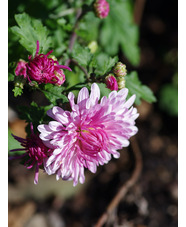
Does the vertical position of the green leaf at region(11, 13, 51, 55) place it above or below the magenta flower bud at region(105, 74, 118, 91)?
above

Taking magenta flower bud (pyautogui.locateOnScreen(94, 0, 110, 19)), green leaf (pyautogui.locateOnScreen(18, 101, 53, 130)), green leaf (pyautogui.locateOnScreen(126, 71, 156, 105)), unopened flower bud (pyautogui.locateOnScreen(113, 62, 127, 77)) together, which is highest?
magenta flower bud (pyautogui.locateOnScreen(94, 0, 110, 19))

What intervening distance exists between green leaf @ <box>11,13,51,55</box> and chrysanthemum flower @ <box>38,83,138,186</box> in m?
0.32

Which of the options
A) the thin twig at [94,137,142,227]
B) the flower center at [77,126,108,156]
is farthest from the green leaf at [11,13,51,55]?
the thin twig at [94,137,142,227]

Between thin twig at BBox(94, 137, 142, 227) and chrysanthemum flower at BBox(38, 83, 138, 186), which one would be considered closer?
chrysanthemum flower at BBox(38, 83, 138, 186)

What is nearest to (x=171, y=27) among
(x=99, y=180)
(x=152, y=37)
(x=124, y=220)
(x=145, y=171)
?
(x=152, y=37)

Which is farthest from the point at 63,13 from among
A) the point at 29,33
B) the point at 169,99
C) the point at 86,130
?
the point at 169,99

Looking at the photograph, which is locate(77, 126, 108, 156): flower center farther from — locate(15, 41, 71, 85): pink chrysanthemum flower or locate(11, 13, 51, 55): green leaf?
locate(11, 13, 51, 55): green leaf

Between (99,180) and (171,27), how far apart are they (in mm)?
1650

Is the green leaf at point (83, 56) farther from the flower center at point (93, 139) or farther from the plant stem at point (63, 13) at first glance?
the plant stem at point (63, 13)

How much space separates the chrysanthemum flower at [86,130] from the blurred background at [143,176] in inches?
44.3

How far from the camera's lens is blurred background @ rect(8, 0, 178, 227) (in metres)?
2.37

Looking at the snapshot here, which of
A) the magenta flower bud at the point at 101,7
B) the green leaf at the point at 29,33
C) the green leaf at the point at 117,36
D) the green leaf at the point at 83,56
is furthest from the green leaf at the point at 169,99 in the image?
the green leaf at the point at 29,33

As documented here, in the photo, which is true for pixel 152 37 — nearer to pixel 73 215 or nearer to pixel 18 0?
pixel 18 0

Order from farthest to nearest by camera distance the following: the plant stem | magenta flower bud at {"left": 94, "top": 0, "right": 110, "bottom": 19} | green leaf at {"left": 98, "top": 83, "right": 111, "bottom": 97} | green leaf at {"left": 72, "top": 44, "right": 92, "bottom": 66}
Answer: the plant stem, magenta flower bud at {"left": 94, "top": 0, "right": 110, "bottom": 19}, green leaf at {"left": 72, "top": 44, "right": 92, "bottom": 66}, green leaf at {"left": 98, "top": 83, "right": 111, "bottom": 97}
